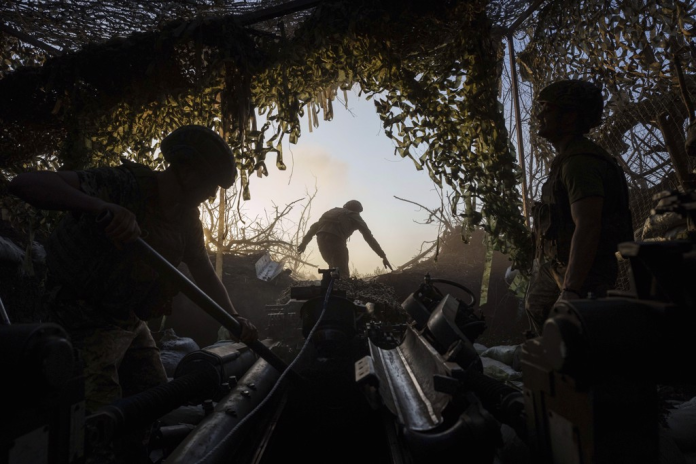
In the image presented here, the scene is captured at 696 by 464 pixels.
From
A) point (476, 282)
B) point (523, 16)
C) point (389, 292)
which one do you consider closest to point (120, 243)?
point (523, 16)

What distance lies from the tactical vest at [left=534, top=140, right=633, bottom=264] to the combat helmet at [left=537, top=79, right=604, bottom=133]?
0.85ft

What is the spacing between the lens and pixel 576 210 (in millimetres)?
2486

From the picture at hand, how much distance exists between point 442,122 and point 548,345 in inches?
139

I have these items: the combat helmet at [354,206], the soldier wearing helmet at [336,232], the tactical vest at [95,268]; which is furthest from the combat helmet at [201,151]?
the combat helmet at [354,206]

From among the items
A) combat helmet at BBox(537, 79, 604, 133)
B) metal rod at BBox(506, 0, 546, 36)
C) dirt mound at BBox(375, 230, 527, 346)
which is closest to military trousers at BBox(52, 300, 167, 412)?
combat helmet at BBox(537, 79, 604, 133)

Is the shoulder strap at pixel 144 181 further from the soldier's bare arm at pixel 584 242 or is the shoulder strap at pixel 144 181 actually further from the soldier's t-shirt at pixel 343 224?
the soldier's t-shirt at pixel 343 224

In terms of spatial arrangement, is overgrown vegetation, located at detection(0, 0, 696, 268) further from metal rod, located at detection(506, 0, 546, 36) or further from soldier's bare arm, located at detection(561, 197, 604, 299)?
soldier's bare arm, located at detection(561, 197, 604, 299)

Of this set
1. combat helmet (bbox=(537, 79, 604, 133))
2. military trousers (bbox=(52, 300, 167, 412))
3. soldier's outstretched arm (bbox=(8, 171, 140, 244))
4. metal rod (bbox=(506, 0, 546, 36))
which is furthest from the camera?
metal rod (bbox=(506, 0, 546, 36))

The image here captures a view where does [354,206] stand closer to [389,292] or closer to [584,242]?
[389,292]

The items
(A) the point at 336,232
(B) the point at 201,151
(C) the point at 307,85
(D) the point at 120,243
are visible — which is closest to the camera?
(D) the point at 120,243

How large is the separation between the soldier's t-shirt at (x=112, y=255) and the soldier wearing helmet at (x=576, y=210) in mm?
2398

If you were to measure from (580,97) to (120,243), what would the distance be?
9.58 ft

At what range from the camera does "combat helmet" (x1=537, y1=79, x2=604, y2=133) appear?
2791mm

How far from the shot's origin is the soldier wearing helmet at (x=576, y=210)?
2.44 meters
